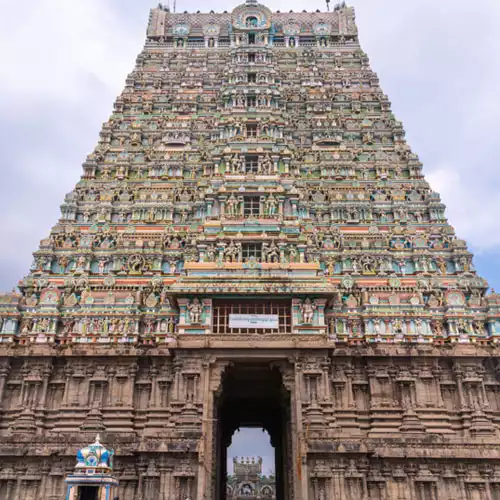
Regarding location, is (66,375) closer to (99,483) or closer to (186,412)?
(186,412)

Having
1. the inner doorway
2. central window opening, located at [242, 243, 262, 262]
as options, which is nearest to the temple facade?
the inner doorway

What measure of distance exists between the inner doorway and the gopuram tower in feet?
0.75

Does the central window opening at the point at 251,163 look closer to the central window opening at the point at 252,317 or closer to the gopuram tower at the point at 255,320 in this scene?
the gopuram tower at the point at 255,320

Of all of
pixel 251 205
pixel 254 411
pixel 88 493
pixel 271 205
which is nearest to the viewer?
pixel 88 493

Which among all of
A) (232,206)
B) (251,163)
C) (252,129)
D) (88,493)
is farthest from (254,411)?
(252,129)

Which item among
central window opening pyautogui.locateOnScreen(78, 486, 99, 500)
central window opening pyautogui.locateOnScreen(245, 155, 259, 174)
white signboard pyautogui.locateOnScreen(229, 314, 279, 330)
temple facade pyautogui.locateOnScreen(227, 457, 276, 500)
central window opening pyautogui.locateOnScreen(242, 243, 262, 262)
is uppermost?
central window opening pyautogui.locateOnScreen(245, 155, 259, 174)

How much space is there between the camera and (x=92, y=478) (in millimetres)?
18625

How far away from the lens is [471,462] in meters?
24.5

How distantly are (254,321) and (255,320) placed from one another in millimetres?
73

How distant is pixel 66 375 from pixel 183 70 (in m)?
28.4

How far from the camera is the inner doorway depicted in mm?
26953

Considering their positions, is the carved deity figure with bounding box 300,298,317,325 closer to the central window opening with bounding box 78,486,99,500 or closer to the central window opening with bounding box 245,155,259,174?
the central window opening with bounding box 245,155,259,174

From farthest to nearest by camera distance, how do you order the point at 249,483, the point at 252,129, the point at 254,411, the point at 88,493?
1. the point at 249,483
2. the point at 252,129
3. the point at 254,411
4. the point at 88,493

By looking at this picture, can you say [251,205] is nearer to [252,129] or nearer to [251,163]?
[251,163]
